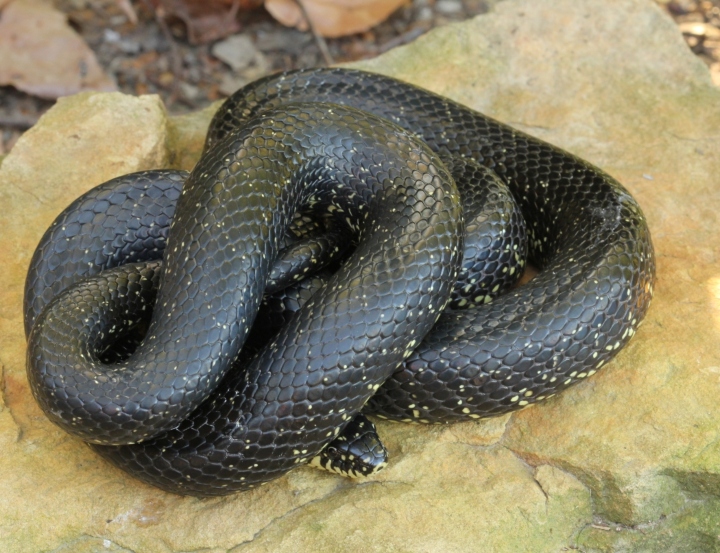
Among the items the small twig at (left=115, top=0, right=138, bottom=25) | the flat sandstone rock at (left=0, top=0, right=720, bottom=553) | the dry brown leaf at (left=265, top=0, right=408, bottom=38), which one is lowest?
the flat sandstone rock at (left=0, top=0, right=720, bottom=553)

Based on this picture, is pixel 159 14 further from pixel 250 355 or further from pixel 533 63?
pixel 250 355

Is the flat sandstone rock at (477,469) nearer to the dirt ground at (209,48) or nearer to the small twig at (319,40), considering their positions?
the dirt ground at (209,48)

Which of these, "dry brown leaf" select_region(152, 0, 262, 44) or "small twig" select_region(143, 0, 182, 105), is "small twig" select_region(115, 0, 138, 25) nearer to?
"small twig" select_region(143, 0, 182, 105)

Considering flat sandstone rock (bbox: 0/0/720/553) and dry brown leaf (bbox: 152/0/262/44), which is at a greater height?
dry brown leaf (bbox: 152/0/262/44)

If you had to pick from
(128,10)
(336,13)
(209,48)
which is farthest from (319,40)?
(128,10)

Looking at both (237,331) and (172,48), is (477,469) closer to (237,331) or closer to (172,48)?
(237,331)

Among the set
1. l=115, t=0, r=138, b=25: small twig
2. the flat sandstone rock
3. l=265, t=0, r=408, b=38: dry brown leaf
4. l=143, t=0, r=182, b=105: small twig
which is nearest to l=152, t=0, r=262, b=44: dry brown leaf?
l=143, t=0, r=182, b=105: small twig

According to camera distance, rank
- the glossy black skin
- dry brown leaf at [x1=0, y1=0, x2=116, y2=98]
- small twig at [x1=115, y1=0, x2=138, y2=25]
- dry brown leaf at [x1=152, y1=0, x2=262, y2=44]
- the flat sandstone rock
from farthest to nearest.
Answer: small twig at [x1=115, y1=0, x2=138, y2=25], dry brown leaf at [x1=152, y1=0, x2=262, y2=44], dry brown leaf at [x1=0, y1=0, x2=116, y2=98], the flat sandstone rock, the glossy black skin
